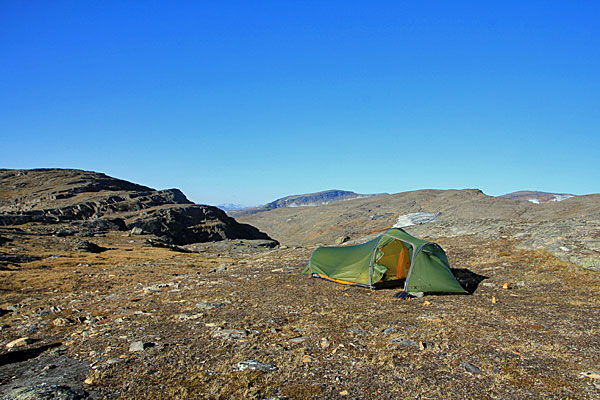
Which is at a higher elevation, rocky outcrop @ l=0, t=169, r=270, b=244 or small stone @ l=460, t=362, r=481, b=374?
rocky outcrop @ l=0, t=169, r=270, b=244

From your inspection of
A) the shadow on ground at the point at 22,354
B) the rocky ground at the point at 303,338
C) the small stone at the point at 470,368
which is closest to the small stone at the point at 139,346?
the rocky ground at the point at 303,338

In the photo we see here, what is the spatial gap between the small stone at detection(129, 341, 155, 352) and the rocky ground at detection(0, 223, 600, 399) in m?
0.07

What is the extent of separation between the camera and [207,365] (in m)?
7.75

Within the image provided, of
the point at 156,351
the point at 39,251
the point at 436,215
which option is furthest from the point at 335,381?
the point at 436,215

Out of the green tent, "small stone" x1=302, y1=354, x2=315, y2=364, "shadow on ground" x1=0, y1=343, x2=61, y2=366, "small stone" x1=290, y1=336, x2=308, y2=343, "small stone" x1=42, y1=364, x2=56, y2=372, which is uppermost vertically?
the green tent

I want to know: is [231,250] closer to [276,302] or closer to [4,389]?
[276,302]

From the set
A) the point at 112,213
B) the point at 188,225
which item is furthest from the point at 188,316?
the point at 112,213

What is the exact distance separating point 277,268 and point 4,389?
16.0 meters

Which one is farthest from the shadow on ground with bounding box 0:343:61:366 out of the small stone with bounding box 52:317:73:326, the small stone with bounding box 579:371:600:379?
the small stone with bounding box 579:371:600:379

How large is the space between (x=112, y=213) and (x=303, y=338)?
64382 mm

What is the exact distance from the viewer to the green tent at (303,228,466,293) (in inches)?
579

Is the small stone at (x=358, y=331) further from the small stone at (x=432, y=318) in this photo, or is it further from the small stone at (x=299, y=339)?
the small stone at (x=432, y=318)

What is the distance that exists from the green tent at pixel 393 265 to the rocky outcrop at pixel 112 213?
37326 mm

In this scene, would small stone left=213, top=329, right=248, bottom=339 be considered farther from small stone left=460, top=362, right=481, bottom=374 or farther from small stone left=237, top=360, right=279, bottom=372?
small stone left=460, top=362, right=481, bottom=374
